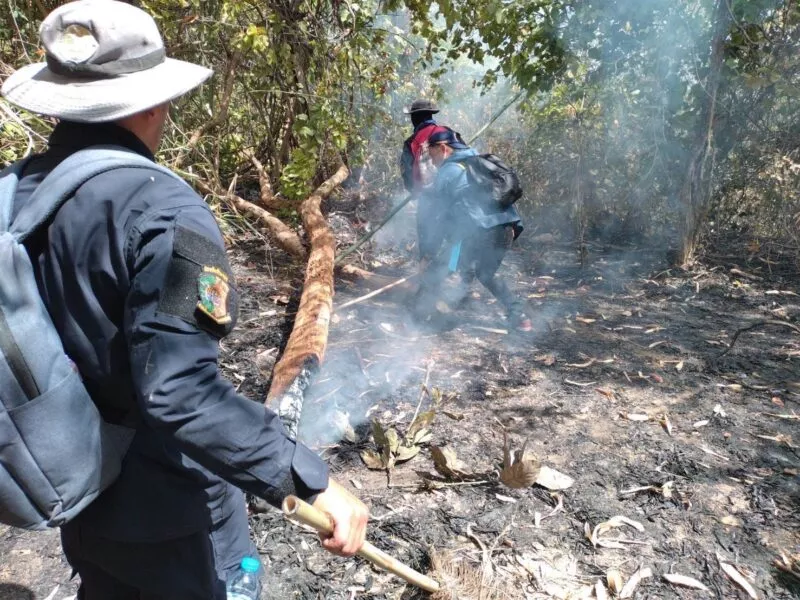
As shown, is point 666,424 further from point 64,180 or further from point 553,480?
point 64,180

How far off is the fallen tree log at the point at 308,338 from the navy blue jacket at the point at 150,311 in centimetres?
181

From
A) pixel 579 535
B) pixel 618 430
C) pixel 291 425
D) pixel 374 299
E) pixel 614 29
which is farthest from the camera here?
pixel 614 29

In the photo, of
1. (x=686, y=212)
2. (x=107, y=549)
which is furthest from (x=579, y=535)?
(x=686, y=212)

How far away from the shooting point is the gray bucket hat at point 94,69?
1.15m

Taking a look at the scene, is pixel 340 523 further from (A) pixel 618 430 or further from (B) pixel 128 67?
(A) pixel 618 430

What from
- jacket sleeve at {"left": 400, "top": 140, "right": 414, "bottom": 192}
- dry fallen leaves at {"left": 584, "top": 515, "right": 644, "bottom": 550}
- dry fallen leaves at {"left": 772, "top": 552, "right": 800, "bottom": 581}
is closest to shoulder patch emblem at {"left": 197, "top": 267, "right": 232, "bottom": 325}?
dry fallen leaves at {"left": 584, "top": 515, "right": 644, "bottom": 550}

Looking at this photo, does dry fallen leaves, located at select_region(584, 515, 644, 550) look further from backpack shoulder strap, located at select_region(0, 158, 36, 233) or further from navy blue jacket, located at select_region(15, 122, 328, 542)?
backpack shoulder strap, located at select_region(0, 158, 36, 233)

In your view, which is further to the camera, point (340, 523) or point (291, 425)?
point (291, 425)

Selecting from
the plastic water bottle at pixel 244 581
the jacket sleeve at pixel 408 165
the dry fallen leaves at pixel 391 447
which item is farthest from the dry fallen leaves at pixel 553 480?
the jacket sleeve at pixel 408 165

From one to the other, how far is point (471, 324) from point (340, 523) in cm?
375

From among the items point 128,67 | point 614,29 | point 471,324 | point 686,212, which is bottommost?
point 471,324

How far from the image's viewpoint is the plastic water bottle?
1.75m

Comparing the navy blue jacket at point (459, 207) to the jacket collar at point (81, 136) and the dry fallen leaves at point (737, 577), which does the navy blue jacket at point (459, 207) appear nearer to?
the dry fallen leaves at point (737, 577)

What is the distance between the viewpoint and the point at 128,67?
119 cm
